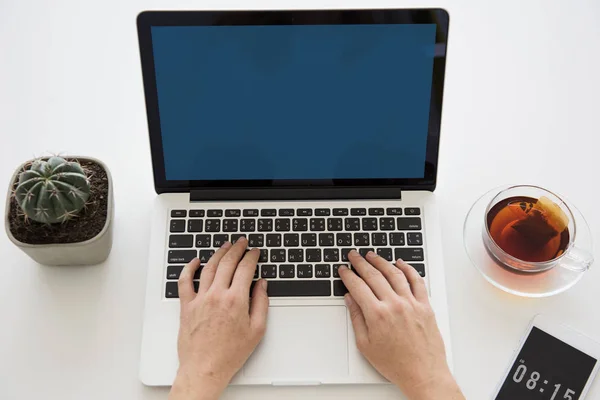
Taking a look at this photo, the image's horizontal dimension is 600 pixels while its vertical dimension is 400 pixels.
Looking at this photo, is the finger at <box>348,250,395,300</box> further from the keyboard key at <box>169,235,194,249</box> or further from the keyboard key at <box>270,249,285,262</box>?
the keyboard key at <box>169,235,194,249</box>

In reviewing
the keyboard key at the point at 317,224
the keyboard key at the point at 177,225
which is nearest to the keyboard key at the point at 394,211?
the keyboard key at the point at 317,224

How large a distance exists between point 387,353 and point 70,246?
470 millimetres

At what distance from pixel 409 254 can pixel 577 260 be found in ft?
0.82

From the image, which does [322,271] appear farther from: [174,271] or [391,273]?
[174,271]

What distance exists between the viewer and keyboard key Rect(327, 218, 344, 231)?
1034 mm

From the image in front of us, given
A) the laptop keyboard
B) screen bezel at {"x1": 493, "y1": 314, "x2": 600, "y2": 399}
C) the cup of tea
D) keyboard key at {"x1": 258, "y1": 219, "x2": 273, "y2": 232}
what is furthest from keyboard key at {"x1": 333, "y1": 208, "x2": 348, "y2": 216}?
screen bezel at {"x1": 493, "y1": 314, "x2": 600, "y2": 399}

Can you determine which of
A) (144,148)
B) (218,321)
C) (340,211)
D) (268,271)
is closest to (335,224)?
(340,211)

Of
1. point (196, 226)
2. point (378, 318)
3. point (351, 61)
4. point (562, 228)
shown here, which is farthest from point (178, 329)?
point (562, 228)

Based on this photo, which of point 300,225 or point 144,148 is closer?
point 300,225

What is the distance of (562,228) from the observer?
1.01 meters

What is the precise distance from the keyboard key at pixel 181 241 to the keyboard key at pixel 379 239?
10.9 inches

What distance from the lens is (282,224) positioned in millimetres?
1038

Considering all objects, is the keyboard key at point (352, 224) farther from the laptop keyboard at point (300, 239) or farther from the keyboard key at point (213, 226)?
the keyboard key at point (213, 226)

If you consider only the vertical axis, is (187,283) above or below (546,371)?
above
